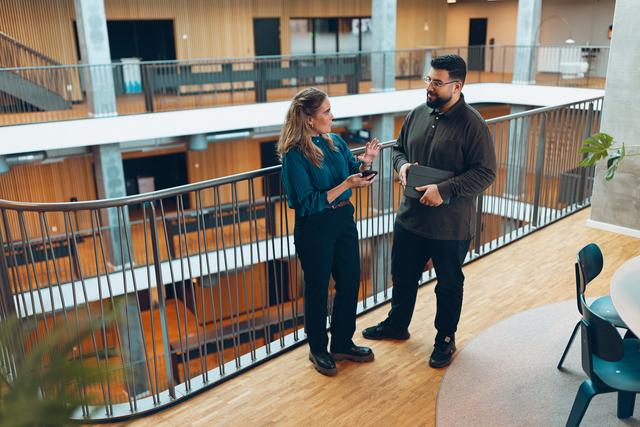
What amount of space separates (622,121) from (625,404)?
3138mm

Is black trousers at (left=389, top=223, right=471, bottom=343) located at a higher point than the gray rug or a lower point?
higher

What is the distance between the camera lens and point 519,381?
121 inches

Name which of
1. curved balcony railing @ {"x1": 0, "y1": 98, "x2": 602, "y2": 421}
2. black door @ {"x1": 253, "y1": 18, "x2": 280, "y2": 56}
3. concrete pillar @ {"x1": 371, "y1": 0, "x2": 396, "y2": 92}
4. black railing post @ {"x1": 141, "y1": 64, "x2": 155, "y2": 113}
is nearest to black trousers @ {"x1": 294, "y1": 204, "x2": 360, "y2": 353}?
curved balcony railing @ {"x1": 0, "y1": 98, "x2": 602, "y2": 421}

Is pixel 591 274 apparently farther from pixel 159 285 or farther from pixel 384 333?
pixel 159 285

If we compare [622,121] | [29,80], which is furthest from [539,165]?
[29,80]

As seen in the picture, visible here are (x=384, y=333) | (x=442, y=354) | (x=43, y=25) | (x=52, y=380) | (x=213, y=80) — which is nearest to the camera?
(x=52, y=380)

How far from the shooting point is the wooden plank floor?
2810 mm

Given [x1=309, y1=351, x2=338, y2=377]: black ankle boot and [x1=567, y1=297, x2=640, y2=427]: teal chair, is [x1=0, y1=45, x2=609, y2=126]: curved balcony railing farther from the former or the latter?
[x1=567, y1=297, x2=640, y2=427]: teal chair

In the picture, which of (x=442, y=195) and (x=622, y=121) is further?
(x=622, y=121)

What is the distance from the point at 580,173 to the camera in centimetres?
595

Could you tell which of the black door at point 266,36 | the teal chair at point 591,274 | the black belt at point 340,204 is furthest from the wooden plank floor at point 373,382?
the black door at point 266,36

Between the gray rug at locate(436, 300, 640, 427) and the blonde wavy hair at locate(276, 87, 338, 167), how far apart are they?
1.39m

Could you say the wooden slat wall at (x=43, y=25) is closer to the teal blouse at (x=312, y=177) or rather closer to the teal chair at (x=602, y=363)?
the teal blouse at (x=312, y=177)

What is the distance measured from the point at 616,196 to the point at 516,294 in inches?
74.2
